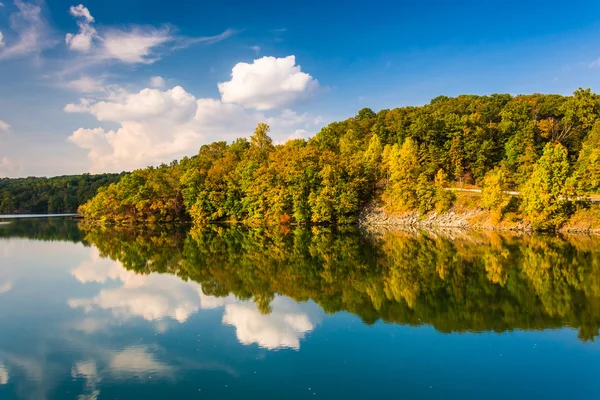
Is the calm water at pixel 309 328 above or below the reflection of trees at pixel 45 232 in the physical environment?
below

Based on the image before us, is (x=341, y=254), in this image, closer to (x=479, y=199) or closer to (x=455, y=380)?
(x=455, y=380)

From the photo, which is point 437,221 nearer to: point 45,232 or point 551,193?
point 551,193

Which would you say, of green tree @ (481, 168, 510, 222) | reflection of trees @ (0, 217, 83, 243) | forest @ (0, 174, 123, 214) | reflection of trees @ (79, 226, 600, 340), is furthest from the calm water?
forest @ (0, 174, 123, 214)

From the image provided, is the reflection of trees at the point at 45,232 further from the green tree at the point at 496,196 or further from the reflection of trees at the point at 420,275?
the green tree at the point at 496,196

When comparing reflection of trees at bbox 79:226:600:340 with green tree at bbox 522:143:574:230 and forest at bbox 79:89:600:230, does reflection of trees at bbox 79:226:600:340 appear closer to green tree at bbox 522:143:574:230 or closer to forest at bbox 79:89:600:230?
green tree at bbox 522:143:574:230

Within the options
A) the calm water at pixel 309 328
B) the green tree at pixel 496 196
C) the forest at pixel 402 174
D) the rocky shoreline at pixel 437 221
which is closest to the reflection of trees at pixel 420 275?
the calm water at pixel 309 328

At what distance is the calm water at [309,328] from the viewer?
9.80 metres

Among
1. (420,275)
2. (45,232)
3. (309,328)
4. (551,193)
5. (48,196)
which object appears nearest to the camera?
(309,328)

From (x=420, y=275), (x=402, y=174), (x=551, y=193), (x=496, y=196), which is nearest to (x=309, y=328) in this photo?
(x=420, y=275)

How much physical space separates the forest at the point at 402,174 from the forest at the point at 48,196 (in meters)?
63.6

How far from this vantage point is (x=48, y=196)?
451 feet

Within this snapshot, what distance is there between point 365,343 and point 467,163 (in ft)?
193

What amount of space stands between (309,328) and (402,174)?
43.3 meters

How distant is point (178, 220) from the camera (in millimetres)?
74312
